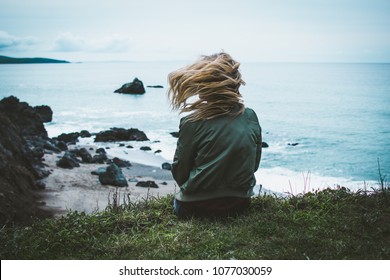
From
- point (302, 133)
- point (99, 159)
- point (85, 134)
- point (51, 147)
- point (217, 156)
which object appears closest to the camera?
point (217, 156)

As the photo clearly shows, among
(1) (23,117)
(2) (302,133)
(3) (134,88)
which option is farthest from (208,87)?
(3) (134,88)

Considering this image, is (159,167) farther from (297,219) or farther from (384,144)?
(384,144)

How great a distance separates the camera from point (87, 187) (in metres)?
16.9

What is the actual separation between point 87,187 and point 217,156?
13.9 m

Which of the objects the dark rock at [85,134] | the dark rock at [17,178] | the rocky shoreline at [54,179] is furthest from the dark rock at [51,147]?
the dark rock at [85,134]

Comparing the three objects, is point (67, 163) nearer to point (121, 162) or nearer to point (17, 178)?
point (121, 162)

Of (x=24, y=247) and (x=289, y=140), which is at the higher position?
(x=24, y=247)

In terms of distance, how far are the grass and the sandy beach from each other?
23.7 feet

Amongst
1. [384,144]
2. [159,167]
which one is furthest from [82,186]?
[384,144]

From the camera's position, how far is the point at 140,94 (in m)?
80.4

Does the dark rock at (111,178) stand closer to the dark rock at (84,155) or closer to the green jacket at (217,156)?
the dark rock at (84,155)

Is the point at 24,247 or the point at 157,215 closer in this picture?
the point at 24,247

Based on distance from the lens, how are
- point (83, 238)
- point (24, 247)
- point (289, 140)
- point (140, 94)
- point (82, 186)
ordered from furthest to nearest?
1. point (140, 94)
2. point (289, 140)
3. point (82, 186)
4. point (83, 238)
5. point (24, 247)

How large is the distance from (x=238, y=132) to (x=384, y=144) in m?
34.0
